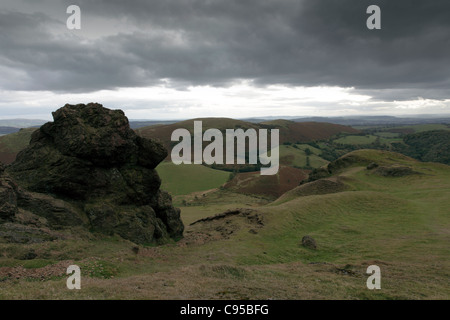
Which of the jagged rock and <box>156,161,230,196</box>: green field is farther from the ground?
the jagged rock

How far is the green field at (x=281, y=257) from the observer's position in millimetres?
13500

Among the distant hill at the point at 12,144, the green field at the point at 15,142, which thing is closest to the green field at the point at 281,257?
the distant hill at the point at 12,144

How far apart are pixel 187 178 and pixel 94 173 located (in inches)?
4107

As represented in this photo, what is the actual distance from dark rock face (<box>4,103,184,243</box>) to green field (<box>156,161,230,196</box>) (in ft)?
276

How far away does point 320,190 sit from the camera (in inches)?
2216

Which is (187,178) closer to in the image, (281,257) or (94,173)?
(94,173)

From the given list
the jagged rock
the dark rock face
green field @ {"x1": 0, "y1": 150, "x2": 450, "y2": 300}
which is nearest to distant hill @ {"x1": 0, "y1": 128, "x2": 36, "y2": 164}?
the dark rock face

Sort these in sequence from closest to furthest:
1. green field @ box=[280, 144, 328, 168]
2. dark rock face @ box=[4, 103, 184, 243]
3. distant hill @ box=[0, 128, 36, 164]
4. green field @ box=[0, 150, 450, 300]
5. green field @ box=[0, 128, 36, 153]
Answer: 1. green field @ box=[0, 150, 450, 300]
2. dark rock face @ box=[4, 103, 184, 243]
3. distant hill @ box=[0, 128, 36, 164]
4. green field @ box=[0, 128, 36, 153]
5. green field @ box=[280, 144, 328, 168]

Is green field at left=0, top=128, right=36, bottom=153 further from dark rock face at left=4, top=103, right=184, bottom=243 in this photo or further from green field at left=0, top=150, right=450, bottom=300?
green field at left=0, top=150, right=450, bottom=300

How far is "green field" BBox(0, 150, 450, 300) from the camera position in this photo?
44.3 feet

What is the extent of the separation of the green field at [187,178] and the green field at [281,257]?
80.0m

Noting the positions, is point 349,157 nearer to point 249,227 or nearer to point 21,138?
point 249,227
